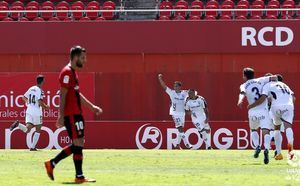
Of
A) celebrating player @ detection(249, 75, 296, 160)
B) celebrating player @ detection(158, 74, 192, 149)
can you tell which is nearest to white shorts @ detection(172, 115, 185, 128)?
celebrating player @ detection(158, 74, 192, 149)

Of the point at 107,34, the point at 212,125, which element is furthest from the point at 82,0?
the point at 212,125

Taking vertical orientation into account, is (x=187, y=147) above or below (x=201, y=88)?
below

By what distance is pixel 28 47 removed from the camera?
30.8 meters

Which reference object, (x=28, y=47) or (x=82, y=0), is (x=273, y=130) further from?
(x=82, y=0)

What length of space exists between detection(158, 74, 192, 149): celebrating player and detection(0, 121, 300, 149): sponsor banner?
599mm

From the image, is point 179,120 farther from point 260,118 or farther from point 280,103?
point 280,103

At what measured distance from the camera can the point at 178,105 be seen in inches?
1096

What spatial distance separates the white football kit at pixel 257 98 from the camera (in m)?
18.8

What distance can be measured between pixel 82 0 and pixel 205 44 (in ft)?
20.2

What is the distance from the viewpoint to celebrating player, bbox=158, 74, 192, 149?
27547 millimetres

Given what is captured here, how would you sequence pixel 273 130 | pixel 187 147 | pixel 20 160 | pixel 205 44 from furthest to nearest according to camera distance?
pixel 205 44
pixel 187 147
pixel 273 130
pixel 20 160

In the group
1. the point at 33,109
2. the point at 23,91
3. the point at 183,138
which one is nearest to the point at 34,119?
the point at 33,109

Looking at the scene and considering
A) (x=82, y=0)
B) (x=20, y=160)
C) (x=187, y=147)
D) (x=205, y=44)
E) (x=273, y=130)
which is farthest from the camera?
(x=82, y=0)

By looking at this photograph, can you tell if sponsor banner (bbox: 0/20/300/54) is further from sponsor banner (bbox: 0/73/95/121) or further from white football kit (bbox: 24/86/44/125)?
white football kit (bbox: 24/86/44/125)
